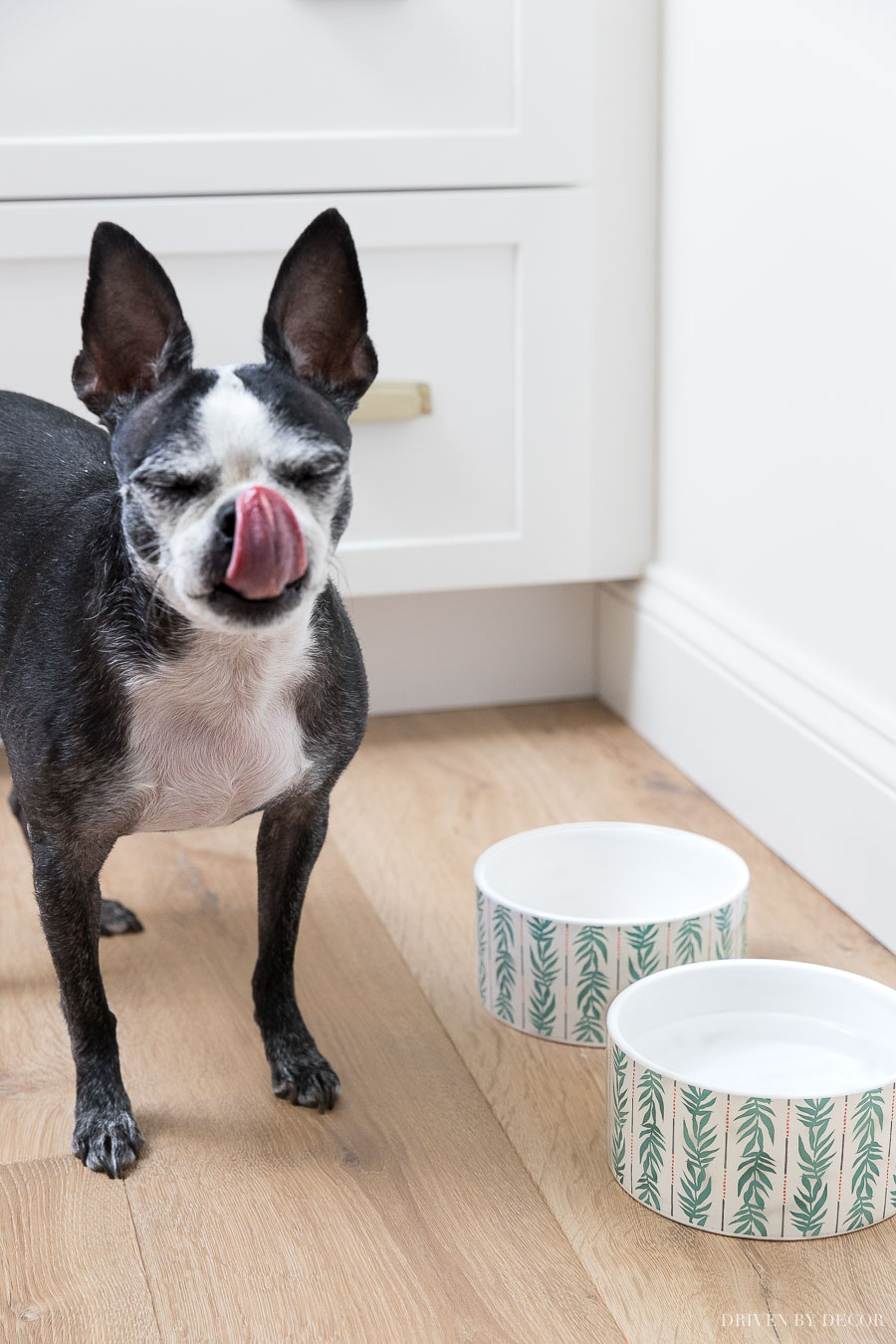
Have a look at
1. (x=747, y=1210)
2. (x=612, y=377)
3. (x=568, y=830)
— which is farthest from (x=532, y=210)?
(x=747, y=1210)

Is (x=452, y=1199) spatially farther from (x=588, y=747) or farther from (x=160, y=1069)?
(x=588, y=747)

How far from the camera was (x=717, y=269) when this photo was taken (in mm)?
1678

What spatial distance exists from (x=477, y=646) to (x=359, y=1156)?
1.02 m

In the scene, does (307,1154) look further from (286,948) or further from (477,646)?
(477,646)

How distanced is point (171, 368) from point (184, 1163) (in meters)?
0.58

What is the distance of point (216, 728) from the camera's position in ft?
3.53

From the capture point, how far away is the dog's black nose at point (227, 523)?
0.89m

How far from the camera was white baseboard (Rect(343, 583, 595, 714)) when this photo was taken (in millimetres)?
2020

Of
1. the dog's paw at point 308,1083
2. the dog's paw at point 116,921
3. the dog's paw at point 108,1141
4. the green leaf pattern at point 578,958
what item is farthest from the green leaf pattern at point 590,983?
the dog's paw at point 116,921

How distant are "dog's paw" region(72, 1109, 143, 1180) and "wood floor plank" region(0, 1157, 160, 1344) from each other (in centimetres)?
1

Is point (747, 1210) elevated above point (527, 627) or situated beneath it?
situated beneath

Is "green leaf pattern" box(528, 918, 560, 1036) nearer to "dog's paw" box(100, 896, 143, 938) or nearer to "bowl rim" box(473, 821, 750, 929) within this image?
"bowl rim" box(473, 821, 750, 929)

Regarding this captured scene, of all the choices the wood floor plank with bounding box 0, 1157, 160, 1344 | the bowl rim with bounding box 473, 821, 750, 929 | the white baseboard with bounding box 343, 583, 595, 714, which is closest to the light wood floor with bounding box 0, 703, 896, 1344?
the wood floor plank with bounding box 0, 1157, 160, 1344

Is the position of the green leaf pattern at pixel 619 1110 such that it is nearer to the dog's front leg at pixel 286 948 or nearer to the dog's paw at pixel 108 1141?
the dog's front leg at pixel 286 948
